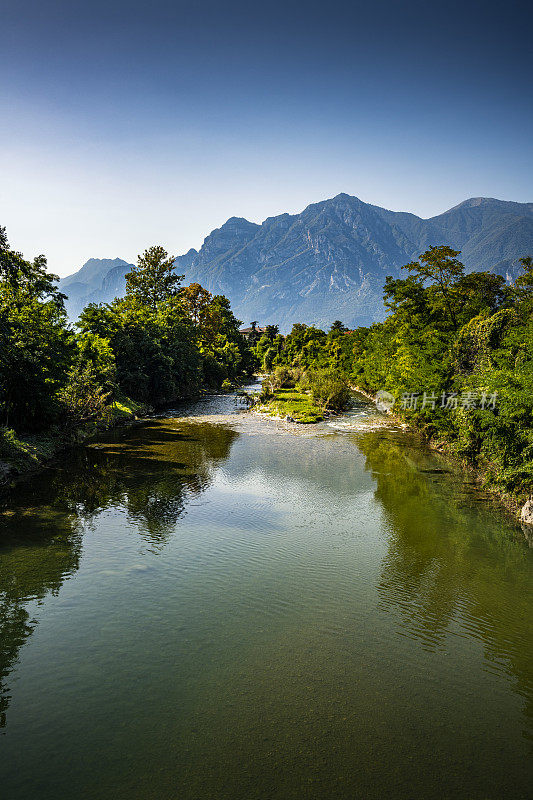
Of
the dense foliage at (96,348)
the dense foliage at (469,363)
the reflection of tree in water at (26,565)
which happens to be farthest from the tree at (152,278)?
the reflection of tree in water at (26,565)

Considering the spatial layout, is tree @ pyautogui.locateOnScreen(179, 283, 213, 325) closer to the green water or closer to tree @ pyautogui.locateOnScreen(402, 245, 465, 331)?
tree @ pyautogui.locateOnScreen(402, 245, 465, 331)

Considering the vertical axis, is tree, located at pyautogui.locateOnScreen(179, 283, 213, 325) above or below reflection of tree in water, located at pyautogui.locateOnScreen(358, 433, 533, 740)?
above

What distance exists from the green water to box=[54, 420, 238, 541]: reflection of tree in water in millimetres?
219

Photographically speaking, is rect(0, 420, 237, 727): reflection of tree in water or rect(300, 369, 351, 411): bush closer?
rect(0, 420, 237, 727): reflection of tree in water

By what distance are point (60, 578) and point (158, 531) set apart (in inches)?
160

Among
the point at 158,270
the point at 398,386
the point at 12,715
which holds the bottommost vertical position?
the point at 12,715

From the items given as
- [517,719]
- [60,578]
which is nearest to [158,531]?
[60,578]

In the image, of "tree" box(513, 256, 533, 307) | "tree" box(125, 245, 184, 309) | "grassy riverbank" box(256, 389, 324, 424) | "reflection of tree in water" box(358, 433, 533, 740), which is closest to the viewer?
"reflection of tree in water" box(358, 433, 533, 740)

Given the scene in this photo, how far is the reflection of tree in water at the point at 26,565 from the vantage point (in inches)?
387

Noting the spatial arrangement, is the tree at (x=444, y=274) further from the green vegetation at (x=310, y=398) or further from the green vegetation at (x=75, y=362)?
the green vegetation at (x=75, y=362)

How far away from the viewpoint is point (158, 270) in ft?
252

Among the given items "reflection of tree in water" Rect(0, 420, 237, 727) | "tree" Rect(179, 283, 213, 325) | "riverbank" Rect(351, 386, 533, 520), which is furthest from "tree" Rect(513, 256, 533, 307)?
"tree" Rect(179, 283, 213, 325)

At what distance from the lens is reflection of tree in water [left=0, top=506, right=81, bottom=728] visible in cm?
983

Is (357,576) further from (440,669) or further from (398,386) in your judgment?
(398,386)
